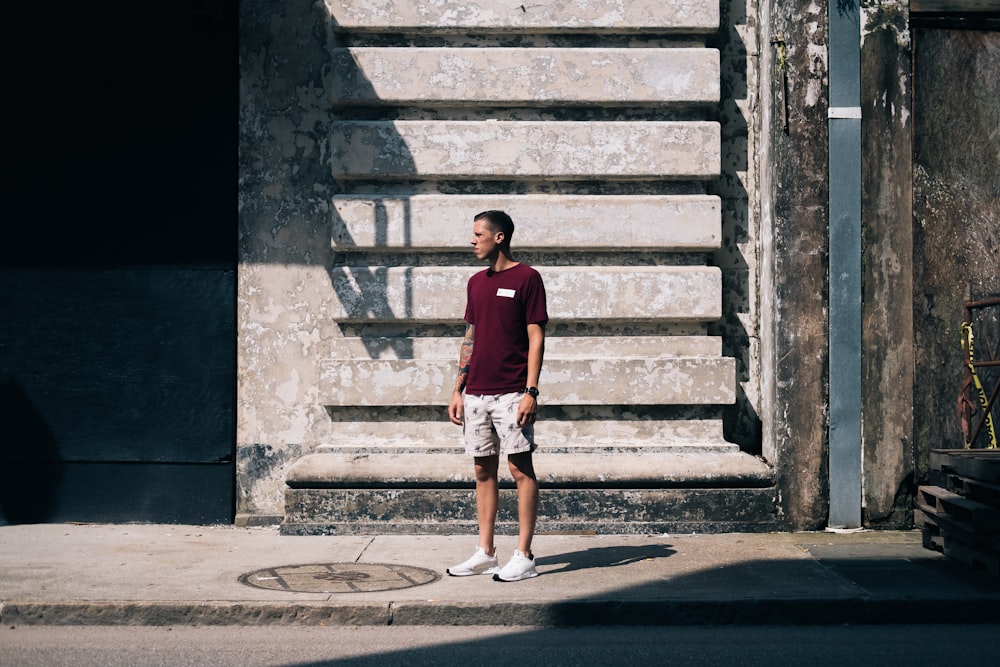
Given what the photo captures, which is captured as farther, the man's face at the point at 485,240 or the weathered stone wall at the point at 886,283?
the weathered stone wall at the point at 886,283

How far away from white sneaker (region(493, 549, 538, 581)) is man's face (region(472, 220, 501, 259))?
5.71 ft

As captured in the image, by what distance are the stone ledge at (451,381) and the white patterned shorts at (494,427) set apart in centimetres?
155

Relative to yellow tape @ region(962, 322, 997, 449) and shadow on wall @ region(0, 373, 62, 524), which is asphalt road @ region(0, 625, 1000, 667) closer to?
yellow tape @ region(962, 322, 997, 449)

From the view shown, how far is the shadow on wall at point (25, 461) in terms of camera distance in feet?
30.5

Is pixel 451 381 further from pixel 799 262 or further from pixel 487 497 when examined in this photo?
pixel 799 262

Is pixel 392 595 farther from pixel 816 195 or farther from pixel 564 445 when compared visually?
pixel 816 195

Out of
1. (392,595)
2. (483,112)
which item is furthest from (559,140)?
(392,595)

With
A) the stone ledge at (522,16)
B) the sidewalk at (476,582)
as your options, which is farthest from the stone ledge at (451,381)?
the stone ledge at (522,16)

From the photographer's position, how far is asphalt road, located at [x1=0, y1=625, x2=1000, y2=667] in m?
5.68

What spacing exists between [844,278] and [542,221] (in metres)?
2.20

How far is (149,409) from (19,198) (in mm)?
1867

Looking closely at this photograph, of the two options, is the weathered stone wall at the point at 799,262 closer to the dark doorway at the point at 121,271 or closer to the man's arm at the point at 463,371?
the man's arm at the point at 463,371

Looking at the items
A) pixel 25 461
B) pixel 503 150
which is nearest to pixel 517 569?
pixel 503 150

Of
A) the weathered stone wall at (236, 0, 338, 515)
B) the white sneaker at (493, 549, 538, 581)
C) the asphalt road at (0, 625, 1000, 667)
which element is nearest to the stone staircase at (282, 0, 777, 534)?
the weathered stone wall at (236, 0, 338, 515)
